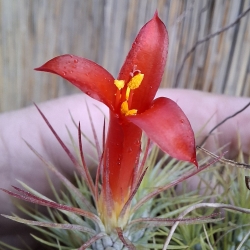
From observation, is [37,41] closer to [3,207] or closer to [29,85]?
[29,85]

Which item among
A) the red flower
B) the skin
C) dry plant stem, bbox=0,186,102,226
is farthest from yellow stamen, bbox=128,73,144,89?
the skin

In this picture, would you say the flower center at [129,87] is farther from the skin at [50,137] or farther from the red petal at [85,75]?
the skin at [50,137]

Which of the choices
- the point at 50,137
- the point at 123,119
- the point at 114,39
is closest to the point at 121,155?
the point at 123,119

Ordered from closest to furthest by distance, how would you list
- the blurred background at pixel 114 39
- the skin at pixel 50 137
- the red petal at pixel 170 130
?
the red petal at pixel 170 130, the skin at pixel 50 137, the blurred background at pixel 114 39

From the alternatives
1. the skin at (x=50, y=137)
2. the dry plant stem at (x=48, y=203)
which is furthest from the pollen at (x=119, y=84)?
the skin at (x=50, y=137)

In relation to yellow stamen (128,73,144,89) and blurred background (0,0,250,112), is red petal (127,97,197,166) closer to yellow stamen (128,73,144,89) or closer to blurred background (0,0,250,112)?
yellow stamen (128,73,144,89)

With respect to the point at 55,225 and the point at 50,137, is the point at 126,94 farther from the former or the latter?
the point at 50,137

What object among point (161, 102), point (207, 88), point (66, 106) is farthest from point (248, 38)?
point (161, 102)
